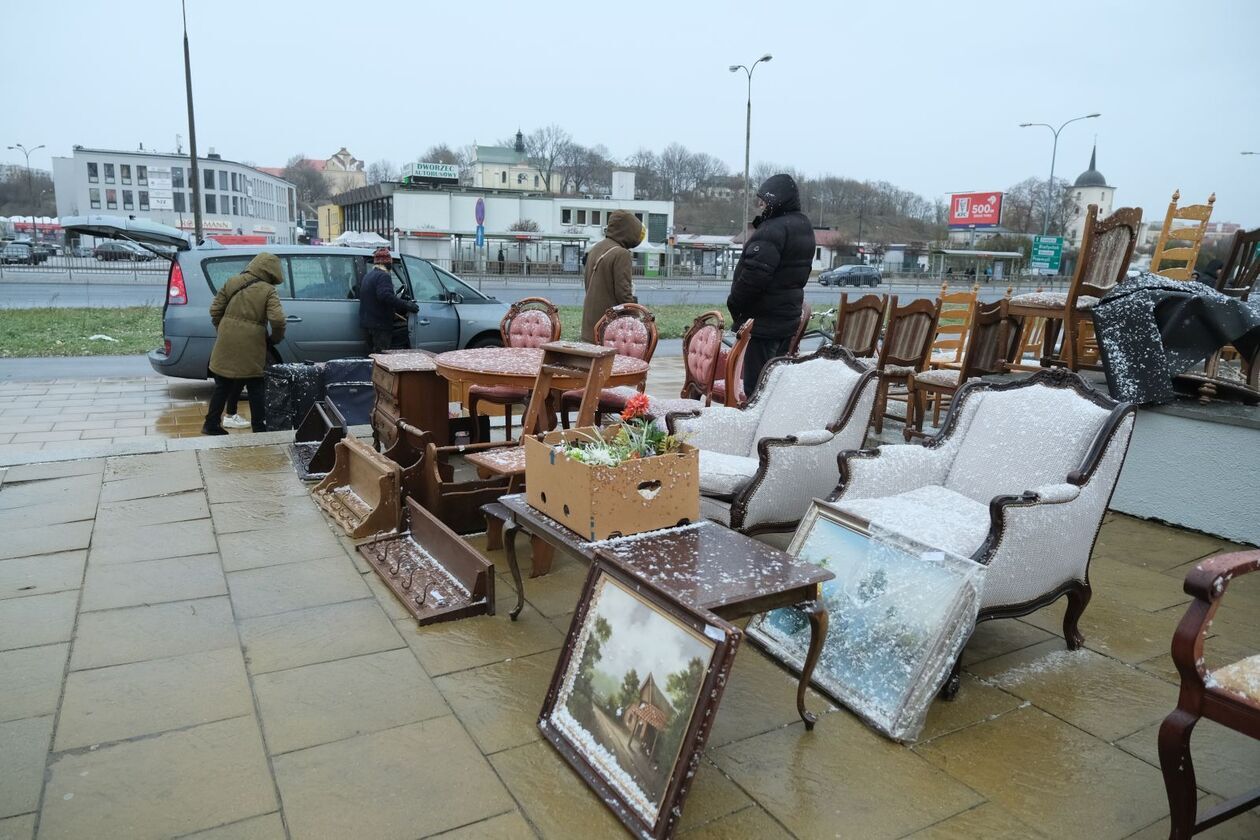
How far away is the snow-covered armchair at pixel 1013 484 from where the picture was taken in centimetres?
271

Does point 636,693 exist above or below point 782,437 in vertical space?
below

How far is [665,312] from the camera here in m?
18.5

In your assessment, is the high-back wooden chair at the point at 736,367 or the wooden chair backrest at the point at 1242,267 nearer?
the high-back wooden chair at the point at 736,367

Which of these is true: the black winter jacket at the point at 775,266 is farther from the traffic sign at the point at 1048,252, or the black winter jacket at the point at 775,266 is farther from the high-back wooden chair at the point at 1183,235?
the traffic sign at the point at 1048,252

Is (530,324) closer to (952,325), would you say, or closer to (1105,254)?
(952,325)

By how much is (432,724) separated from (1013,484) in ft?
7.88

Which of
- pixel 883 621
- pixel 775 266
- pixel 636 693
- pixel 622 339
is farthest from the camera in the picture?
pixel 622 339

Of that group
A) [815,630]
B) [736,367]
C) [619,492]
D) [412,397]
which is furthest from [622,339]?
[815,630]

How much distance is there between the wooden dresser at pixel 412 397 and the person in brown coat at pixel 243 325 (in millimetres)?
1775

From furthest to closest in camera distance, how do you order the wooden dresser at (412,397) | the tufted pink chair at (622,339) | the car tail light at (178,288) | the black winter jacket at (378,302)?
the black winter jacket at (378,302), the car tail light at (178,288), the tufted pink chair at (622,339), the wooden dresser at (412,397)

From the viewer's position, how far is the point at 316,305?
813 cm

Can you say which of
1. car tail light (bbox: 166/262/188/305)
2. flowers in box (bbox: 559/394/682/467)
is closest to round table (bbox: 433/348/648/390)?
flowers in box (bbox: 559/394/682/467)

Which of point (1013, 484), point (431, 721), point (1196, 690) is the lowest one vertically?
point (431, 721)

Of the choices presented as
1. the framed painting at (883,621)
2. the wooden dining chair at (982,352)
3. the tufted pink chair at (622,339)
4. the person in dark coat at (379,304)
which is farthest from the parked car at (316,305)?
the framed painting at (883,621)
